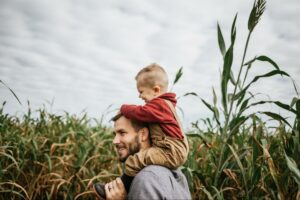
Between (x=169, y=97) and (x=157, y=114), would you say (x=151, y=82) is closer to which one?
(x=169, y=97)

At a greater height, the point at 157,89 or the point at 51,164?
the point at 157,89

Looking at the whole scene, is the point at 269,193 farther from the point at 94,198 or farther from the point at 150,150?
the point at 94,198

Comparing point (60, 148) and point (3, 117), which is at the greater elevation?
point (3, 117)

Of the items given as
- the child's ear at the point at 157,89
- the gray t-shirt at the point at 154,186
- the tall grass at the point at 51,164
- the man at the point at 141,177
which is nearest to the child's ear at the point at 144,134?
the man at the point at 141,177

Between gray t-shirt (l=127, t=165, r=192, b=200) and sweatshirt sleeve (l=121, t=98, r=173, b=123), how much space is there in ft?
0.97

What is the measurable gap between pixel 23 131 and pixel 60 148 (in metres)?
0.68

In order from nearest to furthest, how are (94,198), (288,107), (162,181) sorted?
(162,181) → (288,107) → (94,198)

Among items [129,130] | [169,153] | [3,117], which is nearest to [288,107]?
[169,153]

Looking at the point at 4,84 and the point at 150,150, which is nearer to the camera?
the point at 150,150

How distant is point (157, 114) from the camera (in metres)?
1.74

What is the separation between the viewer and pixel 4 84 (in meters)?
2.10

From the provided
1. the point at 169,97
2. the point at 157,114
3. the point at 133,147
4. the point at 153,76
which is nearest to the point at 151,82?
the point at 153,76

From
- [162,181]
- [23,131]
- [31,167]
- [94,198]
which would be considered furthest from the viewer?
[23,131]

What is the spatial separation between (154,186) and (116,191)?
37cm
